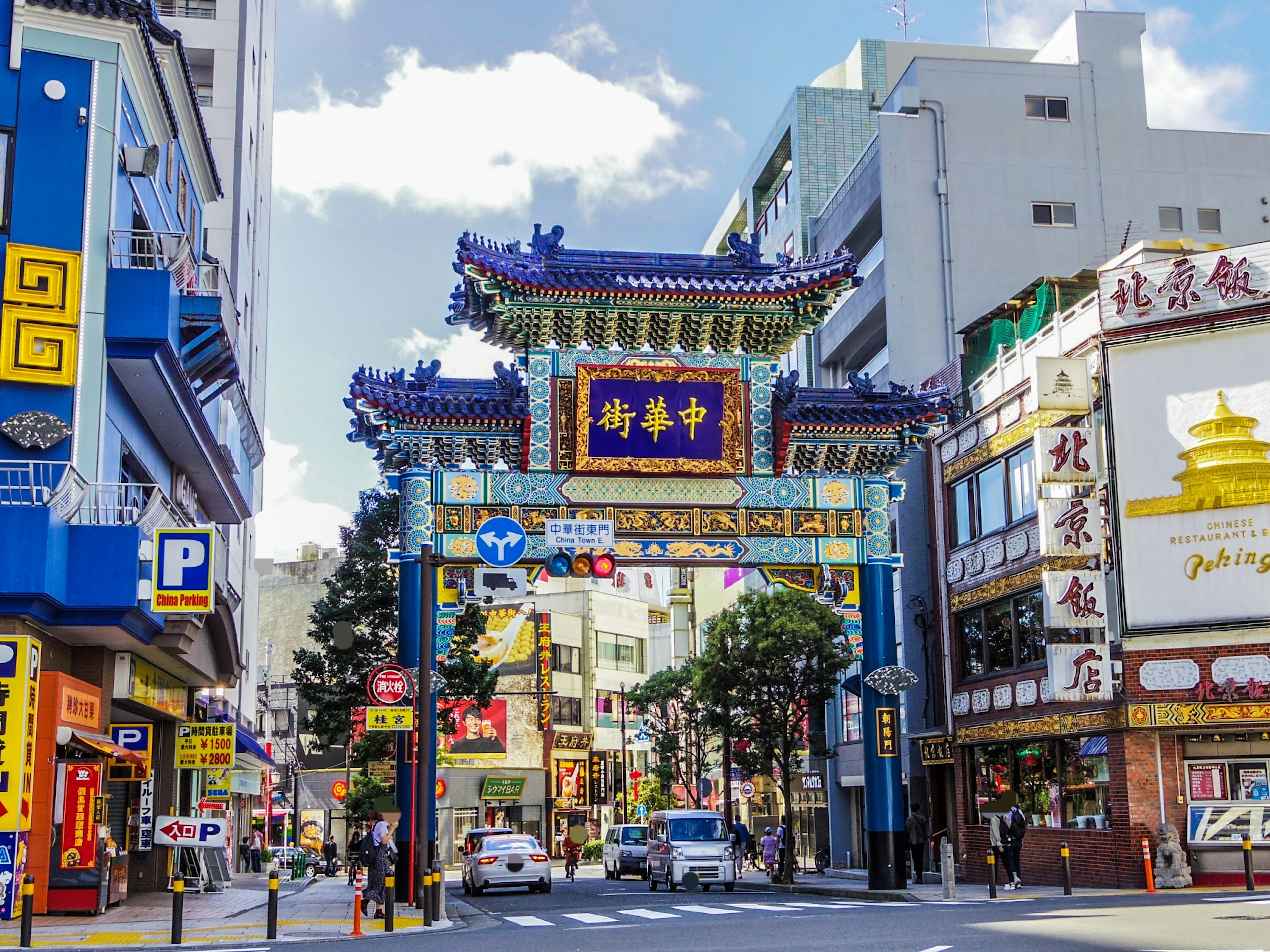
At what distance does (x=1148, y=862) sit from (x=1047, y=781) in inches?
224

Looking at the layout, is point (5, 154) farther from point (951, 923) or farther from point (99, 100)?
point (951, 923)

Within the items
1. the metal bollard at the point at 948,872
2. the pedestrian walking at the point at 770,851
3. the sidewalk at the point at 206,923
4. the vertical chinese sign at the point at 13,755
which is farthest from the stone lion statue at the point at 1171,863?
the vertical chinese sign at the point at 13,755

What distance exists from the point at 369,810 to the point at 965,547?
803 inches

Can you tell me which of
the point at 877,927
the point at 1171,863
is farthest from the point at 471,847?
the point at 877,927

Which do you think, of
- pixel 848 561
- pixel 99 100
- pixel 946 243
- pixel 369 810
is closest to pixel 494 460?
pixel 848 561

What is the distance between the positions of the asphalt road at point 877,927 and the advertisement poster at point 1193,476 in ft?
19.5

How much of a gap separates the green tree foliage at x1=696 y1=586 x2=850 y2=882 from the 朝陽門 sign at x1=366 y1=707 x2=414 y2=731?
15.9 m

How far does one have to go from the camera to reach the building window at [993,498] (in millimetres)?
31172

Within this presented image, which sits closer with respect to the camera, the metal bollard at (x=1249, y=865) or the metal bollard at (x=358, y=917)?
the metal bollard at (x=358, y=917)

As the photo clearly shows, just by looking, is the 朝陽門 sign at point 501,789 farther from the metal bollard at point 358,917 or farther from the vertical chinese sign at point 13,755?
the vertical chinese sign at point 13,755

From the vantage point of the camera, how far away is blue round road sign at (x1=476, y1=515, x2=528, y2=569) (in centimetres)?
2736

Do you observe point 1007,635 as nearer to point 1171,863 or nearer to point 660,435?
point 1171,863

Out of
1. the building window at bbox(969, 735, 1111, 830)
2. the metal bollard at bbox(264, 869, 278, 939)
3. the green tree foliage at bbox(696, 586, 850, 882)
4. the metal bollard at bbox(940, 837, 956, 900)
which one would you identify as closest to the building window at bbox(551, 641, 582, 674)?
the green tree foliage at bbox(696, 586, 850, 882)

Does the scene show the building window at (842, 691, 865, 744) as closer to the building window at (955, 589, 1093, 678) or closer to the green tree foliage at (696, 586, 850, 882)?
the green tree foliage at (696, 586, 850, 882)
